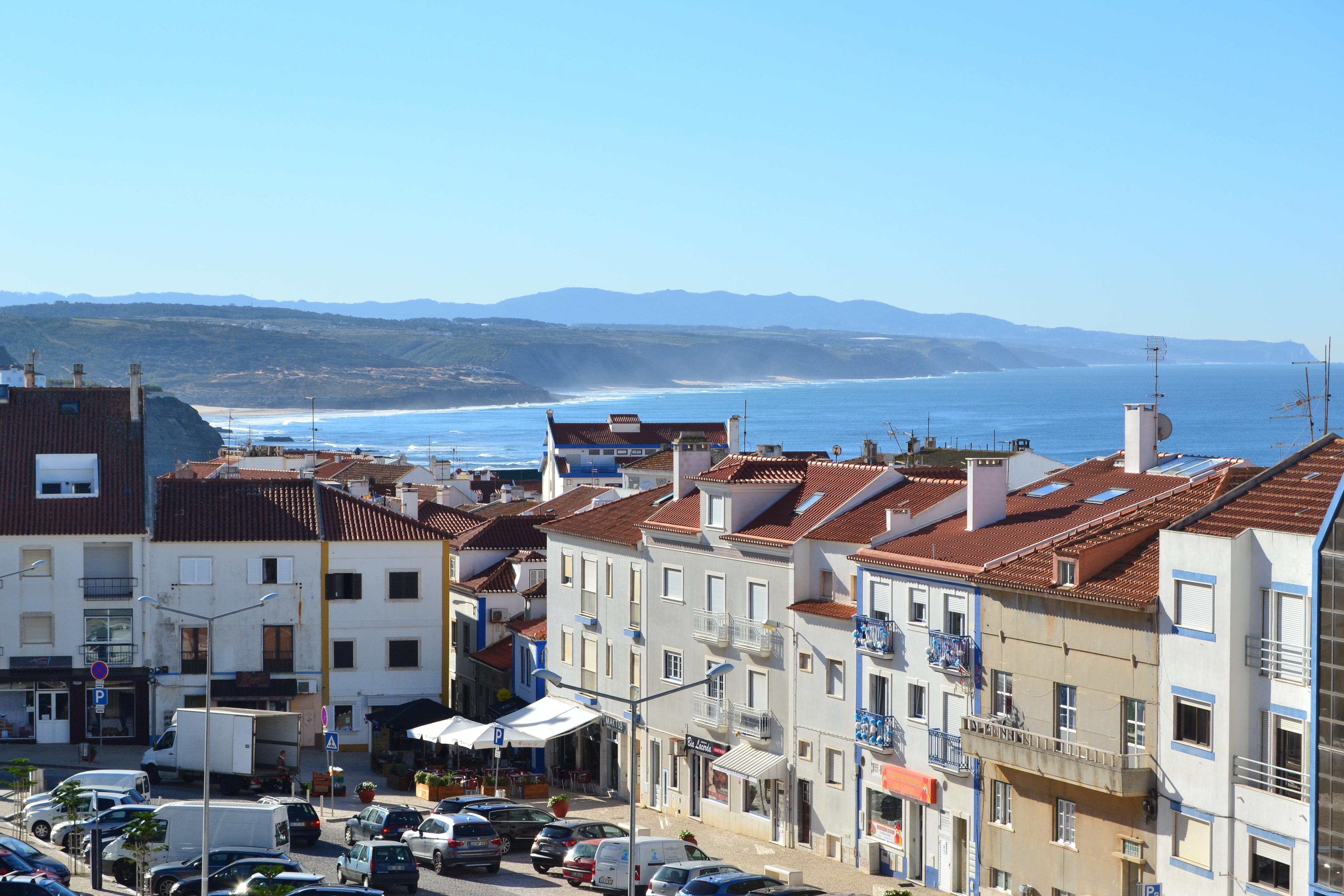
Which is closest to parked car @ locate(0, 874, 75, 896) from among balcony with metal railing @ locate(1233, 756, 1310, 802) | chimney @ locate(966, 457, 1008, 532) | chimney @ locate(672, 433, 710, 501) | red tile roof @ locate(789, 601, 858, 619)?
red tile roof @ locate(789, 601, 858, 619)

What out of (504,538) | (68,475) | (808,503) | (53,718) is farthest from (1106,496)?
(68,475)

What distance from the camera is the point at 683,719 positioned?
52.7 m

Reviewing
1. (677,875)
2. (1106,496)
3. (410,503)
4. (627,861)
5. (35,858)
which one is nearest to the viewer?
(35,858)

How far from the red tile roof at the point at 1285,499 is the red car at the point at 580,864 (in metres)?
16.3

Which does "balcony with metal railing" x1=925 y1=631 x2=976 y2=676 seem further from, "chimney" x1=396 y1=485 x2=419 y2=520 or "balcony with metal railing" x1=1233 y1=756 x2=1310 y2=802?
"chimney" x1=396 y1=485 x2=419 y2=520

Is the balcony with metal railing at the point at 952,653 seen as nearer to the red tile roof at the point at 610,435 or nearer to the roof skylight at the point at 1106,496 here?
the roof skylight at the point at 1106,496

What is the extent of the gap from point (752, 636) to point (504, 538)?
22189mm

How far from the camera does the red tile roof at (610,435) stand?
121750 millimetres

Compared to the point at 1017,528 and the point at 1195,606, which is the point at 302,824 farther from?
the point at 1195,606

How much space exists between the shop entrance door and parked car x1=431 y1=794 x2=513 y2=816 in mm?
17252

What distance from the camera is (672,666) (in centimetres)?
5375

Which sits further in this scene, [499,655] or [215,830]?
[499,655]

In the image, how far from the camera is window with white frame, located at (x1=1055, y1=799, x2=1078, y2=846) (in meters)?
37.2

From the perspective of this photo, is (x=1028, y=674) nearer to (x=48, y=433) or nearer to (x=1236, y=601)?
(x=1236, y=601)
